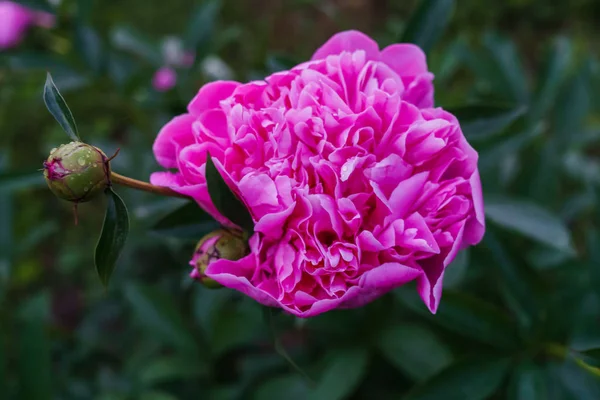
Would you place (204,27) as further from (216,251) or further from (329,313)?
(216,251)

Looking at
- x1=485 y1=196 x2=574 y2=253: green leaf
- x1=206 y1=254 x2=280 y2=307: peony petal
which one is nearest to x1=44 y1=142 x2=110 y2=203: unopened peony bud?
x1=206 y1=254 x2=280 y2=307: peony petal

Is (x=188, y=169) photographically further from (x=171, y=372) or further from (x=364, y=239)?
(x=171, y=372)

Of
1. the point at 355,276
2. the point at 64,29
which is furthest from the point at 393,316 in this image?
the point at 64,29

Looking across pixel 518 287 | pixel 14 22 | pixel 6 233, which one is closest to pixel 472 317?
pixel 518 287

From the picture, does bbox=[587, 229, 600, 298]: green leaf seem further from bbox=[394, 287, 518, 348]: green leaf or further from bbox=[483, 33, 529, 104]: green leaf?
bbox=[483, 33, 529, 104]: green leaf

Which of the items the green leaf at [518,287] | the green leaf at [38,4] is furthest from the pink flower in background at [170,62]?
the green leaf at [518,287]
